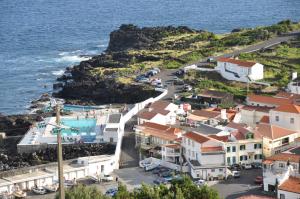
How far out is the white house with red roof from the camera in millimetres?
74312

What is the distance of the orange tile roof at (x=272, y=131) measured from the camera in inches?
2125

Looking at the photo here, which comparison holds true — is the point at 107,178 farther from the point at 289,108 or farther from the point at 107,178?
the point at 289,108

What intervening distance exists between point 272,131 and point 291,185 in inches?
414

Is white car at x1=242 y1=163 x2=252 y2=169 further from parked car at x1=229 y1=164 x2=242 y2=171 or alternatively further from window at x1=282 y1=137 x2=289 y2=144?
window at x1=282 y1=137 x2=289 y2=144

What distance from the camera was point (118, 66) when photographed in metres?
86.0

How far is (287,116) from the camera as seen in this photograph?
188 ft

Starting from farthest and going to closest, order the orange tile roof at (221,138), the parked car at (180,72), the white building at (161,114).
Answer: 1. the parked car at (180,72)
2. the white building at (161,114)
3. the orange tile roof at (221,138)

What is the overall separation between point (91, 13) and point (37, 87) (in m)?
82.1

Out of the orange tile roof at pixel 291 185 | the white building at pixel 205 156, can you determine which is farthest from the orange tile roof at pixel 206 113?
the orange tile roof at pixel 291 185

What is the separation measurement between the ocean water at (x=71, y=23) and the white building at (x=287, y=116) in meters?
28.2

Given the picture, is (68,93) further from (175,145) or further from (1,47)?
(1,47)

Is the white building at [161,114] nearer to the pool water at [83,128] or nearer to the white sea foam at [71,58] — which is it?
the pool water at [83,128]

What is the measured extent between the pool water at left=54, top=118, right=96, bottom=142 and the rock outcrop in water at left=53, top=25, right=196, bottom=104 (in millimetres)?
10823

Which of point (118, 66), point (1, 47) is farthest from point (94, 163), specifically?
point (1, 47)
